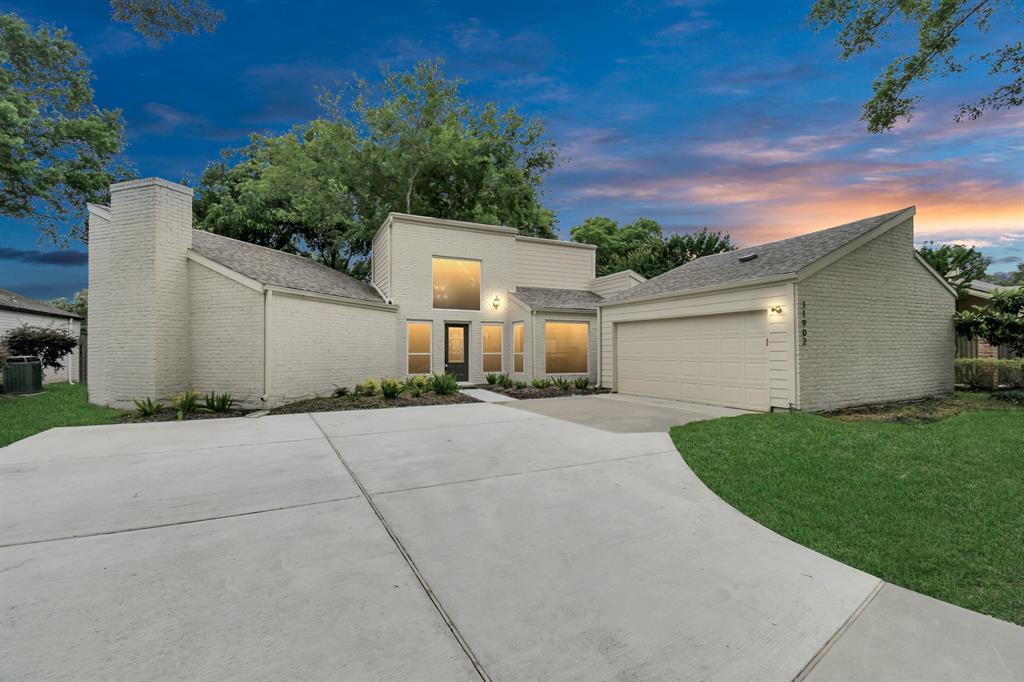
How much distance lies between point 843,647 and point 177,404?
10.9 meters

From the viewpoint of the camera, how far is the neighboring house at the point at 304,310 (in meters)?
9.31

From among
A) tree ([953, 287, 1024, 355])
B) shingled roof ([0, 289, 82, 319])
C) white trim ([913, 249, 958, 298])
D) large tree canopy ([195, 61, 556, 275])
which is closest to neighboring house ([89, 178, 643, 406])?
large tree canopy ([195, 61, 556, 275])

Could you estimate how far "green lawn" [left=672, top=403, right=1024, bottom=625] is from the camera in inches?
106

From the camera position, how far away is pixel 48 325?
15359 mm

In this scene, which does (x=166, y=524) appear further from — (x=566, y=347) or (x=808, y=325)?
(x=566, y=347)

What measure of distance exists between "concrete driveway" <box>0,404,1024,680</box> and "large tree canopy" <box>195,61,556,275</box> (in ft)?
63.6

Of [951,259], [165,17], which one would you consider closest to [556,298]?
[165,17]

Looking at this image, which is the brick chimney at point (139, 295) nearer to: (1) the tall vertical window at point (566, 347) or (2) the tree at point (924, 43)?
(1) the tall vertical window at point (566, 347)

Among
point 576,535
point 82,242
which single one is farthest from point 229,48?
point 576,535

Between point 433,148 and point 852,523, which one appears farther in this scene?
point 433,148

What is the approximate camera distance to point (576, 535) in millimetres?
3125

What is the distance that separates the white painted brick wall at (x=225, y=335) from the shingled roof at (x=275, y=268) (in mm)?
511

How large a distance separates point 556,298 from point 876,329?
9.07 m

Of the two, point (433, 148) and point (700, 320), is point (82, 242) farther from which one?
point (700, 320)
